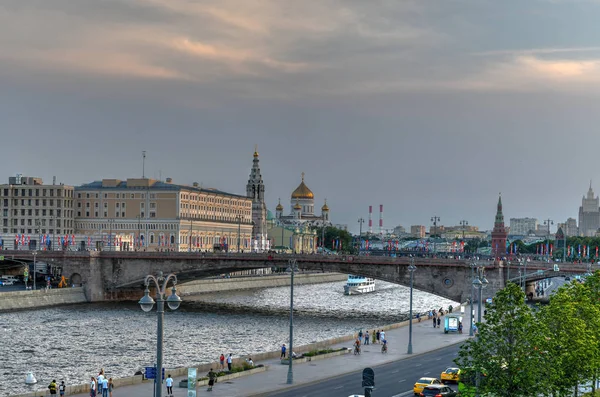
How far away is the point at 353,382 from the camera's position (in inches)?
2362

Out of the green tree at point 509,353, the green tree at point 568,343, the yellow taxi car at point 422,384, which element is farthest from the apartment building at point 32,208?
the green tree at point 509,353

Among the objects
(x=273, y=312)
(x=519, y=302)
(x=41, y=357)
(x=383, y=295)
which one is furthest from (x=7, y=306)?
(x=519, y=302)

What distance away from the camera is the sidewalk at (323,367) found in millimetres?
56575

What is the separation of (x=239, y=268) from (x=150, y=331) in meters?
38.9

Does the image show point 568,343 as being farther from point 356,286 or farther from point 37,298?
point 356,286

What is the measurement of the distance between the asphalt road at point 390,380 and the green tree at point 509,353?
16.2 m

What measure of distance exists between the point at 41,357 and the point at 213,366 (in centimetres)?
1803

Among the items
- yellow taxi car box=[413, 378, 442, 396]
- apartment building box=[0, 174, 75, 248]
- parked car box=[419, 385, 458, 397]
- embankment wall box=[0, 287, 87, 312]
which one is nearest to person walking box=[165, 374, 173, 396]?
yellow taxi car box=[413, 378, 442, 396]

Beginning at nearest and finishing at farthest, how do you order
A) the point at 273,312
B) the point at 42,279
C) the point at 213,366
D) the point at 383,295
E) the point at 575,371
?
the point at 575,371, the point at 213,366, the point at 273,312, the point at 42,279, the point at 383,295

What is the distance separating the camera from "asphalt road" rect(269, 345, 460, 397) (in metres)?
55.8

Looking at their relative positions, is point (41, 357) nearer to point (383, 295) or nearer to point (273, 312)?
point (273, 312)

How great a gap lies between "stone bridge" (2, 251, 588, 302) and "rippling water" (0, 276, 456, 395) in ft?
15.9

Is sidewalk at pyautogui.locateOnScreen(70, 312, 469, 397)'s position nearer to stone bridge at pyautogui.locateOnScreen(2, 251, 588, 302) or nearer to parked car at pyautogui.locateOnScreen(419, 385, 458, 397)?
parked car at pyautogui.locateOnScreen(419, 385, 458, 397)

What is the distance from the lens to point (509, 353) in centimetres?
3947
